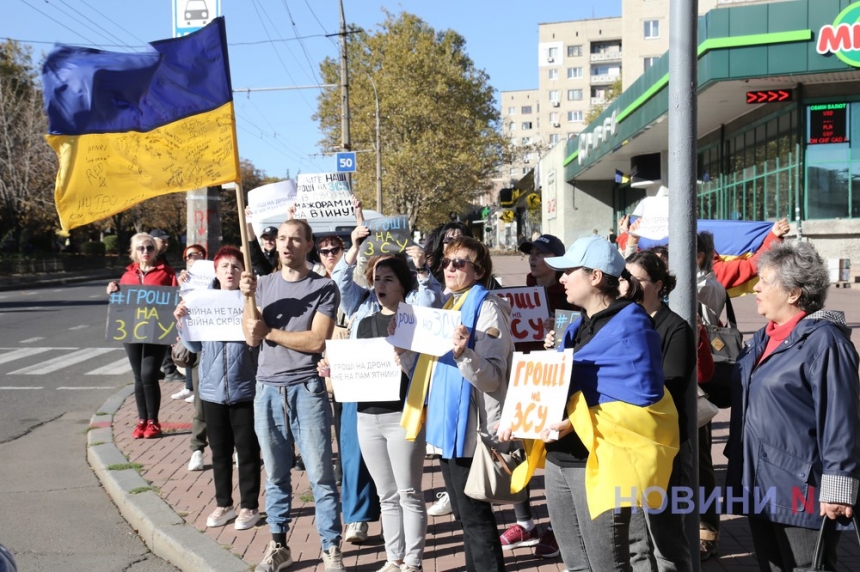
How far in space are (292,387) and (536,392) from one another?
6.29ft

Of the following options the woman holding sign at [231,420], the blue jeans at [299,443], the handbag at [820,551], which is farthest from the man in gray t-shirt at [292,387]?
the handbag at [820,551]

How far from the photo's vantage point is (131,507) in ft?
21.0

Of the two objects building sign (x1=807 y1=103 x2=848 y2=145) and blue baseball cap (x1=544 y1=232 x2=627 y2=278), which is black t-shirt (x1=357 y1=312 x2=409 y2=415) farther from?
building sign (x1=807 y1=103 x2=848 y2=145)

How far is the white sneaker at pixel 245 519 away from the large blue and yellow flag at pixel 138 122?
2210 mm

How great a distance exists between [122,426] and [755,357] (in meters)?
7.32

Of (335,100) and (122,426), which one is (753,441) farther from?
(335,100)

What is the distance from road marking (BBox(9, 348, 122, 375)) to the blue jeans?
9.46 m

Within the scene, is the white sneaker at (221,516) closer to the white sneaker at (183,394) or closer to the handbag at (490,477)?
the handbag at (490,477)

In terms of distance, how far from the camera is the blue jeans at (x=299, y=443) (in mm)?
5023

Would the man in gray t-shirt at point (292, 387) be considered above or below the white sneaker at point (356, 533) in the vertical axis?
above

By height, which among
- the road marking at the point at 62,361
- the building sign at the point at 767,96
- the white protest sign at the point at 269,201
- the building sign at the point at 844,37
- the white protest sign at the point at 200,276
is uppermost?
the building sign at the point at 844,37

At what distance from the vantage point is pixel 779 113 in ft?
79.0

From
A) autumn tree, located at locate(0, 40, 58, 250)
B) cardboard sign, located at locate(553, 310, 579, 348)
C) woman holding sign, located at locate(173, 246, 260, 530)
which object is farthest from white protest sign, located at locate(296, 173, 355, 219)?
autumn tree, located at locate(0, 40, 58, 250)

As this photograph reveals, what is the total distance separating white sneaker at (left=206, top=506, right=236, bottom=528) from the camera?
5.88 m
